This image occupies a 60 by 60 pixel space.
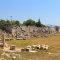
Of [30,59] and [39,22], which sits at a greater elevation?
[39,22]

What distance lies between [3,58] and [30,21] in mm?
A: 134047

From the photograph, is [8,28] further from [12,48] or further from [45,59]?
[45,59]

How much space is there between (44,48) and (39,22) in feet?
358

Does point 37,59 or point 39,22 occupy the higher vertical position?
point 39,22

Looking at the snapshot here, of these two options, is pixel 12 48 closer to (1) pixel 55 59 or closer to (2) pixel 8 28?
(1) pixel 55 59

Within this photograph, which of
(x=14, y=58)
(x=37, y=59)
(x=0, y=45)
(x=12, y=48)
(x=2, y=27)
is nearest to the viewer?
(x=14, y=58)

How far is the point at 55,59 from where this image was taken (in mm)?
21938

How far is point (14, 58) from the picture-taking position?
61.5ft

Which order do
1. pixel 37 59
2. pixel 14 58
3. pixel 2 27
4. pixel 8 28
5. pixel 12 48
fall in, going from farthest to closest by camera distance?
pixel 2 27, pixel 8 28, pixel 12 48, pixel 37 59, pixel 14 58

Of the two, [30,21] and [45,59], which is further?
[30,21]

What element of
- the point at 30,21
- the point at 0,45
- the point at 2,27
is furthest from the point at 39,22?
the point at 0,45

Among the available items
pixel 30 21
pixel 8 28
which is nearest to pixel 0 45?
pixel 8 28

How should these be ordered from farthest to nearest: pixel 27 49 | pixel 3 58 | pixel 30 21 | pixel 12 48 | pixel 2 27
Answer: pixel 30 21, pixel 2 27, pixel 12 48, pixel 27 49, pixel 3 58

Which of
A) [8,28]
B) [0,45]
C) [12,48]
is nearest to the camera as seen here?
[12,48]
